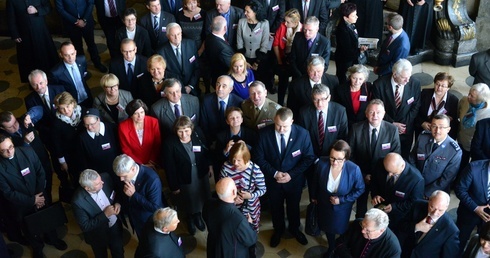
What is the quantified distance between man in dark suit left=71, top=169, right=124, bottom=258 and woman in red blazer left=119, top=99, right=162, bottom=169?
677 millimetres

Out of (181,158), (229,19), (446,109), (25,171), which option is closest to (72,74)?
(25,171)

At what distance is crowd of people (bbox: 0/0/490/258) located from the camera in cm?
531

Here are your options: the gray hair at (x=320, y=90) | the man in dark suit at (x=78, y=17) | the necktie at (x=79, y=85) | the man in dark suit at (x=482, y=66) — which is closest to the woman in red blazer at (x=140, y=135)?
the necktie at (x=79, y=85)

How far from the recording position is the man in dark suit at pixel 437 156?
5.70 m

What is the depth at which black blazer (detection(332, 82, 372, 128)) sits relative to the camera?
6.59m

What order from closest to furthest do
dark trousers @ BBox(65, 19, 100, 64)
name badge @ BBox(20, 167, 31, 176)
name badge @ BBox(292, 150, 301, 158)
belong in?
name badge @ BBox(20, 167, 31, 176), name badge @ BBox(292, 150, 301, 158), dark trousers @ BBox(65, 19, 100, 64)

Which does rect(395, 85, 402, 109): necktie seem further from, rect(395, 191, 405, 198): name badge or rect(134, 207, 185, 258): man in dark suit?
rect(134, 207, 185, 258): man in dark suit

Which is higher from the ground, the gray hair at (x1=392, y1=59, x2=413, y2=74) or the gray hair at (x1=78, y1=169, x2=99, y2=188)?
the gray hair at (x1=392, y1=59, x2=413, y2=74)

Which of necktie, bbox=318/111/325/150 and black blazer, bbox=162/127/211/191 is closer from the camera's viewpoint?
black blazer, bbox=162/127/211/191

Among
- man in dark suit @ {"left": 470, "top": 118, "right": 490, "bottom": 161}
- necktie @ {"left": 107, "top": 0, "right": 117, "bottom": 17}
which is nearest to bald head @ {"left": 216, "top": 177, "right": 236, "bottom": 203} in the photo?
man in dark suit @ {"left": 470, "top": 118, "right": 490, "bottom": 161}

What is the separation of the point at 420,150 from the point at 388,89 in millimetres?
966

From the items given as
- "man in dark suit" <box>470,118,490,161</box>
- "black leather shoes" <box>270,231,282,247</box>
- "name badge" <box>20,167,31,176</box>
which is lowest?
"black leather shoes" <box>270,231,282,247</box>

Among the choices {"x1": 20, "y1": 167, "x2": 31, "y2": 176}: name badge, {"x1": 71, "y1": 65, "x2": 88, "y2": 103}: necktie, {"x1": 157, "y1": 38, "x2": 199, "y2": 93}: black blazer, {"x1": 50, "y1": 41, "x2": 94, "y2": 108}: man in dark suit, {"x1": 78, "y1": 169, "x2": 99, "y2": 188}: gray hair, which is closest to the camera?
{"x1": 78, "y1": 169, "x2": 99, "y2": 188}: gray hair

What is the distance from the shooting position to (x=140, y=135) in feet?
20.6
